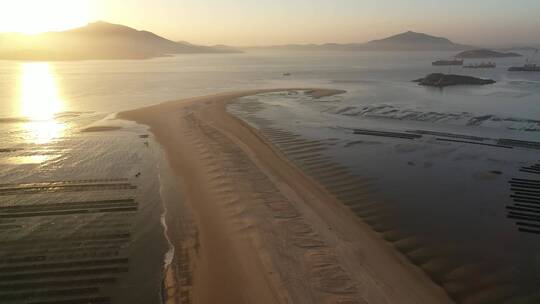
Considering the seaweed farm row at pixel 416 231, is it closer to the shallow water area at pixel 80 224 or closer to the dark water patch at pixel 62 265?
the shallow water area at pixel 80 224

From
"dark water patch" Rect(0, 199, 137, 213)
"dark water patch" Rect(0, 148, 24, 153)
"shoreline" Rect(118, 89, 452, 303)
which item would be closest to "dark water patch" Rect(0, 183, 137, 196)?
"dark water patch" Rect(0, 199, 137, 213)

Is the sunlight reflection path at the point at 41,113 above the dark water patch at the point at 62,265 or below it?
above

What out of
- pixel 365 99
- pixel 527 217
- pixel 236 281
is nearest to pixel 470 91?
pixel 365 99

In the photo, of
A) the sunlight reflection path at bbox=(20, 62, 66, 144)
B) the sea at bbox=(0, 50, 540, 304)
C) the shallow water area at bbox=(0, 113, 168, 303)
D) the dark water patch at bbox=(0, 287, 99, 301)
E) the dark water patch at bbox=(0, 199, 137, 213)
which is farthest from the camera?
the sunlight reflection path at bbox=(20, 62, 66, 144)

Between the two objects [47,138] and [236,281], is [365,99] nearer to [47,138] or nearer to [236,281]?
[47,138]

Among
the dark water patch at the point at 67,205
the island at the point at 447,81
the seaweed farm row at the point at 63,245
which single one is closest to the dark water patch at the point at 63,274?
the seaweed farm row at the point at 63,245

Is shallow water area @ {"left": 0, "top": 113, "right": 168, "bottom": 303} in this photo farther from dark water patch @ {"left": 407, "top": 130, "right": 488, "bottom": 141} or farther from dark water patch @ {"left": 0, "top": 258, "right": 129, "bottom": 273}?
dark water patch @ {"left": 407, "top": 130, "right": 488, "bottom": 141}

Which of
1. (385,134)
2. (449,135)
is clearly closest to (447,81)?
(449,135)

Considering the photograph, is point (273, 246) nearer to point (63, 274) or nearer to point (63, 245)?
point (63, 274)
